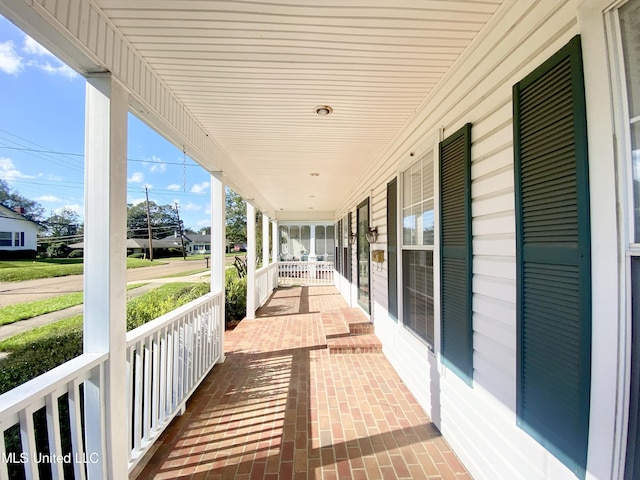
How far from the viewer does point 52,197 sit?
1.48 meters

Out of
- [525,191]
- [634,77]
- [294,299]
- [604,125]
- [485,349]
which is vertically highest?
[634,77]

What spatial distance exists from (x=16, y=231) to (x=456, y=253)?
247 centimetres

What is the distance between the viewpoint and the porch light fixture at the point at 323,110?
2463 mm

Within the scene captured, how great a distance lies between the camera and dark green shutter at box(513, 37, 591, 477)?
106 centimetres

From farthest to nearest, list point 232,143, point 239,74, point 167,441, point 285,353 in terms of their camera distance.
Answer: point 285,353, point 232,143, point 167,441, point 239,74

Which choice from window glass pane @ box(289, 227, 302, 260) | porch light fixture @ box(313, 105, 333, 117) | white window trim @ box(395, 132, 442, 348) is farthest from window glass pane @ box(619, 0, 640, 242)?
window glass pane @ box(289, 227, 302, 260)

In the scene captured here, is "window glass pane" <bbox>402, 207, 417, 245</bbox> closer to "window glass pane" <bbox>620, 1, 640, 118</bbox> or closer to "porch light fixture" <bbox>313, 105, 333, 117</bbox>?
"porch light fixture" <bbox>313, 105, 333, 117</bbox>

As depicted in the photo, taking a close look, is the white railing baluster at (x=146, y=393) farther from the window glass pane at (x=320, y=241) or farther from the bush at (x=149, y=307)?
the window glass pane at (x=320, y=241)

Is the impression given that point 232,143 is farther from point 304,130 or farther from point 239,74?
point 239,74

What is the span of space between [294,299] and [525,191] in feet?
22.3

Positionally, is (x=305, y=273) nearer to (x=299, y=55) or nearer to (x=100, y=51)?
(x=299, y=55)

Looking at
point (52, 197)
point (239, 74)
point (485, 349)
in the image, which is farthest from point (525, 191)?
Answer: point (52, 197)

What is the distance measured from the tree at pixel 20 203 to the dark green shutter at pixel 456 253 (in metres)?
2.39

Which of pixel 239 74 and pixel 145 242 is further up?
pixel 239 74
